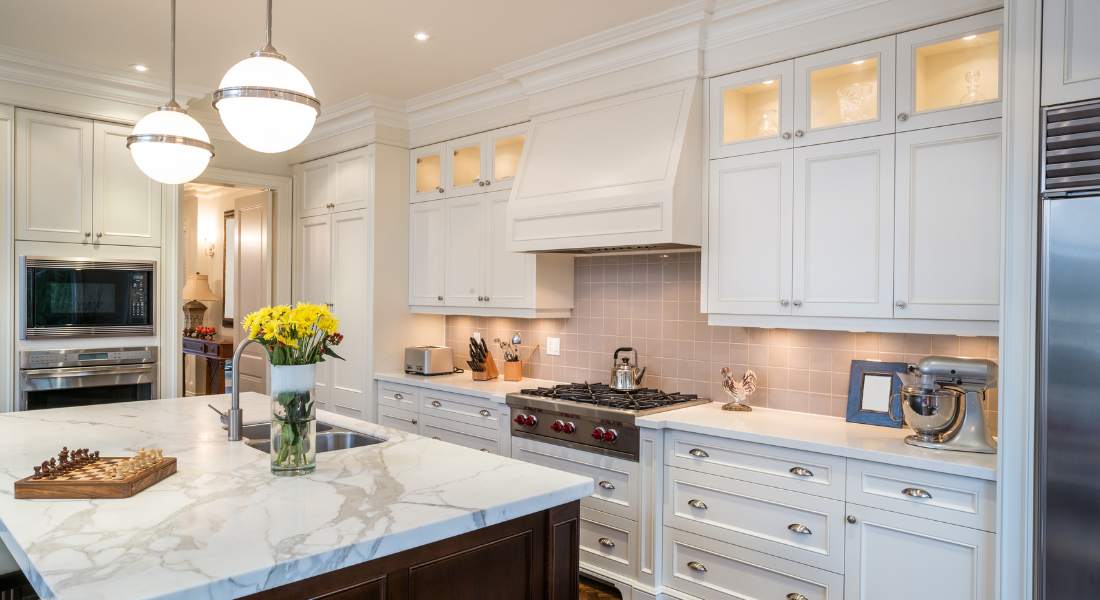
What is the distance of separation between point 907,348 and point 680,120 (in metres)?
1.37

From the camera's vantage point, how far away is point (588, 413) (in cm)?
331

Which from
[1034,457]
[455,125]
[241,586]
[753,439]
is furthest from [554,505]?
[455,125]

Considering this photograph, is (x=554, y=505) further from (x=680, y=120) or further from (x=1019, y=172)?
(x=680, y=120)

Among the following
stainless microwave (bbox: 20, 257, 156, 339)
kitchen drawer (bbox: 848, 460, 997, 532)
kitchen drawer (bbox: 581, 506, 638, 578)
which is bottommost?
kitchen drawer (bbox: 581, 506, 638, 578)

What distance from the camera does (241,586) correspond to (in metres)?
1.34

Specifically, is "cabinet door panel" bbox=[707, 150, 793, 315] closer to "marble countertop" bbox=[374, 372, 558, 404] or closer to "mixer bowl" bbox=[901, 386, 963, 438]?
"mixer bowl" bbox=[901, 386, 963, 438]

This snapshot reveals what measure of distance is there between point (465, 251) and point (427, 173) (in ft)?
2.46

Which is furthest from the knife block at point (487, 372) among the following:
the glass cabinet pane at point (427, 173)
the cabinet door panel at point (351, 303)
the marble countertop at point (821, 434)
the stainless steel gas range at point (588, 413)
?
the marble countertop at point (821, 434)

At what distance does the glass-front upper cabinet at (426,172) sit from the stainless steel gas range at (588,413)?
1.70 metres

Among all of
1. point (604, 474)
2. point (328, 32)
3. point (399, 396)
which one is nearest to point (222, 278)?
point (399, 396)

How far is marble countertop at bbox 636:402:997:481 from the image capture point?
236cm

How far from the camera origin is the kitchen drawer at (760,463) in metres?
2.62

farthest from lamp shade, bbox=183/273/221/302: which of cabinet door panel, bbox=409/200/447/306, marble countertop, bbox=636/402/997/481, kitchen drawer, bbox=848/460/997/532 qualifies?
kitchen drawer, bbox=848/460/997/532

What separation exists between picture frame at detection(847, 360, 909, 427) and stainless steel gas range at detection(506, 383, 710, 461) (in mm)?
746
